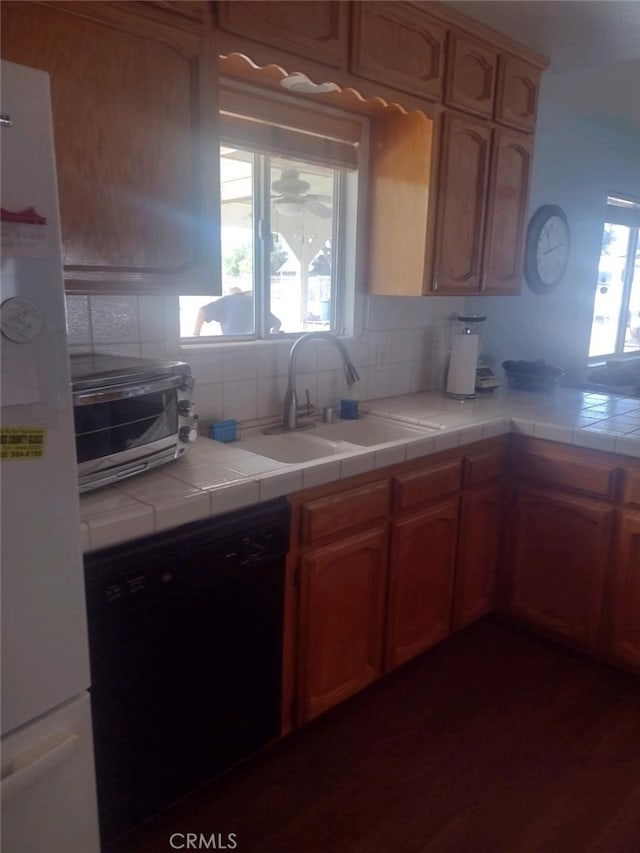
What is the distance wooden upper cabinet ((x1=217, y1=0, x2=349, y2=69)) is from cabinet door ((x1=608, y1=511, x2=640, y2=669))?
180 centimetres

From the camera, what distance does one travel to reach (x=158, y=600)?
56.7 inches

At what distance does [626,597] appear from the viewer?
7.41 ft

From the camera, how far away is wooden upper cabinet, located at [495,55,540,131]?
2469 mm

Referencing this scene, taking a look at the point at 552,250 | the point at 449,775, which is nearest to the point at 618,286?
the point at 552,250

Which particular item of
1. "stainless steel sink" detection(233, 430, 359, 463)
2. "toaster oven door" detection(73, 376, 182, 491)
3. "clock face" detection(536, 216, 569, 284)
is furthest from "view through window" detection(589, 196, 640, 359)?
"toaster oven door" detection(73, 376, 182, 491)

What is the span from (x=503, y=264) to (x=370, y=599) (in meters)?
1.54

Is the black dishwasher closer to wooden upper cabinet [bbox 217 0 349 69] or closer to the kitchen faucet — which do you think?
the kitchen faucet

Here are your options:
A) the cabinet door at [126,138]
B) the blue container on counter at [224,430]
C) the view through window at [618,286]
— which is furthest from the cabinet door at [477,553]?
the view through window at [618,286]

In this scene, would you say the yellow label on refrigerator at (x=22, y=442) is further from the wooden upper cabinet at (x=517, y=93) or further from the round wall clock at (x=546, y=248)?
the round wall clock at (x=546, y=248)

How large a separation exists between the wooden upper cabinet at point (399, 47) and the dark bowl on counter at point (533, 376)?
135cm

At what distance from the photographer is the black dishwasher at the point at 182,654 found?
1383mm
